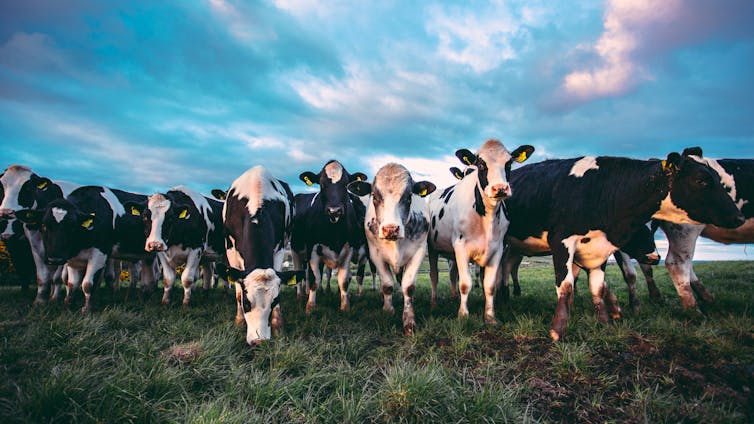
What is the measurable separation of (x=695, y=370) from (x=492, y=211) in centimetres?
310

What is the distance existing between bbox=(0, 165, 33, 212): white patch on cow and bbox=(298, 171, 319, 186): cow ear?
6.43 m

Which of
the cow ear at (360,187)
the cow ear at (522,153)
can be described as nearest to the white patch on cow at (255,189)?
the cow ear at (360,187)

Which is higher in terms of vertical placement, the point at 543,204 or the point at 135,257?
the point at 543,204

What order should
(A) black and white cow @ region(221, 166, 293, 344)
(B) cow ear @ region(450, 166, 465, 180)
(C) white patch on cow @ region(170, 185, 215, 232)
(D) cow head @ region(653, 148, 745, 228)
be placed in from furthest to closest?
(B) cow ear @ region(450, 166, 465, 180) → (C) white patch on cow @ region(170, 185, 215, 232) → (A) black and white cow @ region(221, 166, 293, 344) → (D) cow head @ region(653, 148, 745, 228)

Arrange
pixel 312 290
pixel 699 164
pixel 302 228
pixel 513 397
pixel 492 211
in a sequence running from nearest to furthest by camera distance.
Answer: pixel 513 397 < pixel 699 164 < pixel 492 211 < pixel 312 290 < pixel 302 228

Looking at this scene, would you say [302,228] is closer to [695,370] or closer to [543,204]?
[543,204]

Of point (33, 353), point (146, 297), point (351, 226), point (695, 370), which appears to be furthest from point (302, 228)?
point (695, 370)

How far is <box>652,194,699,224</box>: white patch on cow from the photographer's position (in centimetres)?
513

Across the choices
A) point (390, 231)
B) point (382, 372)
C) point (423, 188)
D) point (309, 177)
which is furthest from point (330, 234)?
point (382, 372)

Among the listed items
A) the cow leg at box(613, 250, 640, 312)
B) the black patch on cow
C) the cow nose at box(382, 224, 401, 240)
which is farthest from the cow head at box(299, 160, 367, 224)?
the cow leg at box(613, 250, 640, 312)

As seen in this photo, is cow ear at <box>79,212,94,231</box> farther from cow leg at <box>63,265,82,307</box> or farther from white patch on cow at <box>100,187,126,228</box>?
cow leg at <box>63,265,82,307</box>

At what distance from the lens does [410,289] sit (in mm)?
6191

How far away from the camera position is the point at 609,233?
5.54m

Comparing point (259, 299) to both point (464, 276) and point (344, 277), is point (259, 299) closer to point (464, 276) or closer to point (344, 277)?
point (344, 277)
